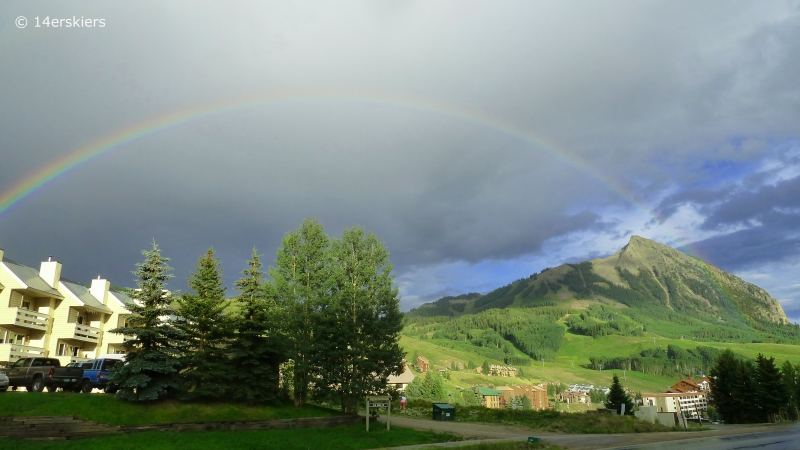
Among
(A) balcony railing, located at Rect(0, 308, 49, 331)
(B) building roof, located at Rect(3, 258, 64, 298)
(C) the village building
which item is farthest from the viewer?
(C) the village building

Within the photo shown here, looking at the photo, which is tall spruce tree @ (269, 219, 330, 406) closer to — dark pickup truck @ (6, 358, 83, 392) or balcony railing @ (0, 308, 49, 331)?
dark pickup truck @ (6, 358, 83, 392)

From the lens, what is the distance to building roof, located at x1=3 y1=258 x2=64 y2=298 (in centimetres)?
4131

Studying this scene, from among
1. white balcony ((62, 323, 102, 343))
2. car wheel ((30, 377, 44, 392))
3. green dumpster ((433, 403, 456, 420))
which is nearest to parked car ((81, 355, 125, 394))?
car wheel ((30, 377, 44, 392))

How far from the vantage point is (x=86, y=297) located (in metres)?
49.4

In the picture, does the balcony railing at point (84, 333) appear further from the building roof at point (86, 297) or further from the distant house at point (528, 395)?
the distant house at point (528, 395)

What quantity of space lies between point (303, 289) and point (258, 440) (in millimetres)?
13082

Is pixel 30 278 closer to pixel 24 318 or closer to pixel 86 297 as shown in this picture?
pixel 24 318

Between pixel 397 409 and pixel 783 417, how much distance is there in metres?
59.5

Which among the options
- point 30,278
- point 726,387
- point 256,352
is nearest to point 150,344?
point 256,352

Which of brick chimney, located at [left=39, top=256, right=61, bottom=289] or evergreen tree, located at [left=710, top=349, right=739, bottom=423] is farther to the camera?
evergreen tree, located at [left=710, top=349, right=739, bottom=423]

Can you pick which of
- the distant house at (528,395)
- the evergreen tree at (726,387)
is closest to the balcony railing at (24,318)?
the evergreen tree at (726,387)

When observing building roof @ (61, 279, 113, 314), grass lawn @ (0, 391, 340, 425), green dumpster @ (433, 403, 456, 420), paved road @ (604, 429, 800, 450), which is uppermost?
building roof @ (61, 279, 113, 314)

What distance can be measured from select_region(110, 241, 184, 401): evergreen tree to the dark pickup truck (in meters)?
4.79

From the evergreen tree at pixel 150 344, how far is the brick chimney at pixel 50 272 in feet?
87.3
